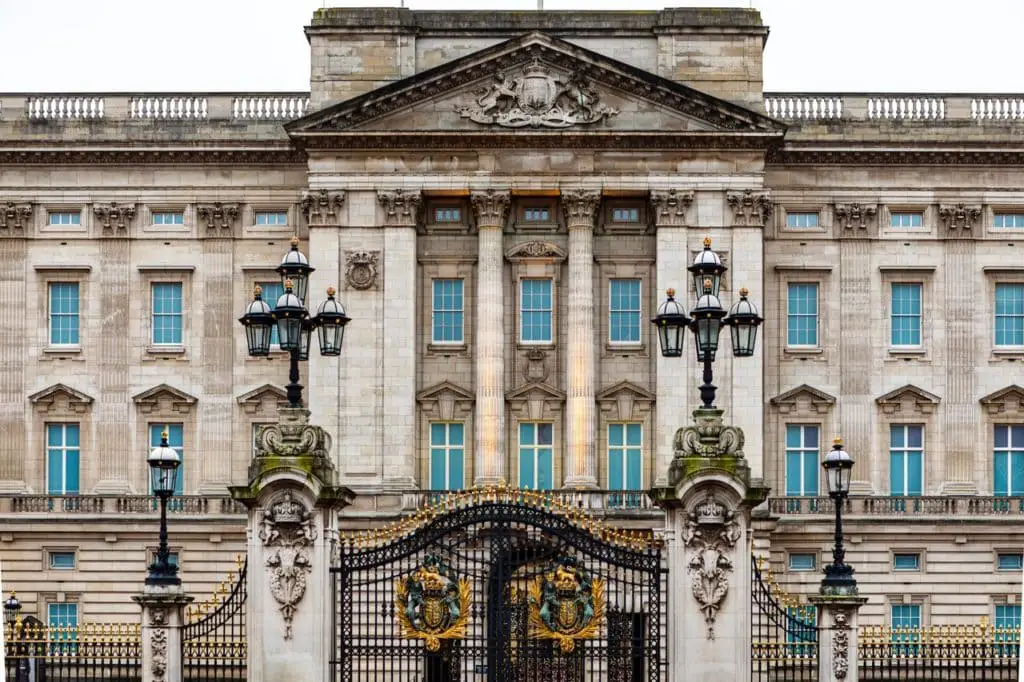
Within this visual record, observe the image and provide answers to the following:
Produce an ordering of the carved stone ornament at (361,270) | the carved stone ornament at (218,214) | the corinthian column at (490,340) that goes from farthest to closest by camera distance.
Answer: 1. the carved stone ornament at (218,214)
2. the carved stone ornament at (361,270)
3. the corinthian column at (490,340)

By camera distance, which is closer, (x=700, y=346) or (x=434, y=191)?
(x=700, y=346)

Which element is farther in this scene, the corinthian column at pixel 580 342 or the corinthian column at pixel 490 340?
the corinthian column at pixel 490 340

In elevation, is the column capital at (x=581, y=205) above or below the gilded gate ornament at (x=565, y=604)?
above

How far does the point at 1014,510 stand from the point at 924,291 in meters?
7.23

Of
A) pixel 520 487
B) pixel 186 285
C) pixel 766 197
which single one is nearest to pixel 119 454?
pixel 186 285

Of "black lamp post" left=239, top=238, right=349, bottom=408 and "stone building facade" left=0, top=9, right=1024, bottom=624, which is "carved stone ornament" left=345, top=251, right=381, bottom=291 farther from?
"black lamp post" left=239, top=238, right=349, bottom=408

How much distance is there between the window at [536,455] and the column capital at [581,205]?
611 centimetres

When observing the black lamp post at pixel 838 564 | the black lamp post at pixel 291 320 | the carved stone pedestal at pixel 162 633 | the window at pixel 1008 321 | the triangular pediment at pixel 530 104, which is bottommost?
the carved stone pedestal at pixel 162 633

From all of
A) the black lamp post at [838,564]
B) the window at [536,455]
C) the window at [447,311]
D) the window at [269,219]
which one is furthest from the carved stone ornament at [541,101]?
the black lamp post at [838,564]

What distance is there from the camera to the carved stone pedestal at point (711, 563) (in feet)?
A: 133

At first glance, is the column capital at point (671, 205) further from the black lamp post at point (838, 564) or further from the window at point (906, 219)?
the black lamp post at point (838, 564)

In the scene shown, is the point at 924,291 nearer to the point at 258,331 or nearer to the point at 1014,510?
the point at 1014,510

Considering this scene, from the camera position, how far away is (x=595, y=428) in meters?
69.6

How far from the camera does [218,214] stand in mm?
72000
